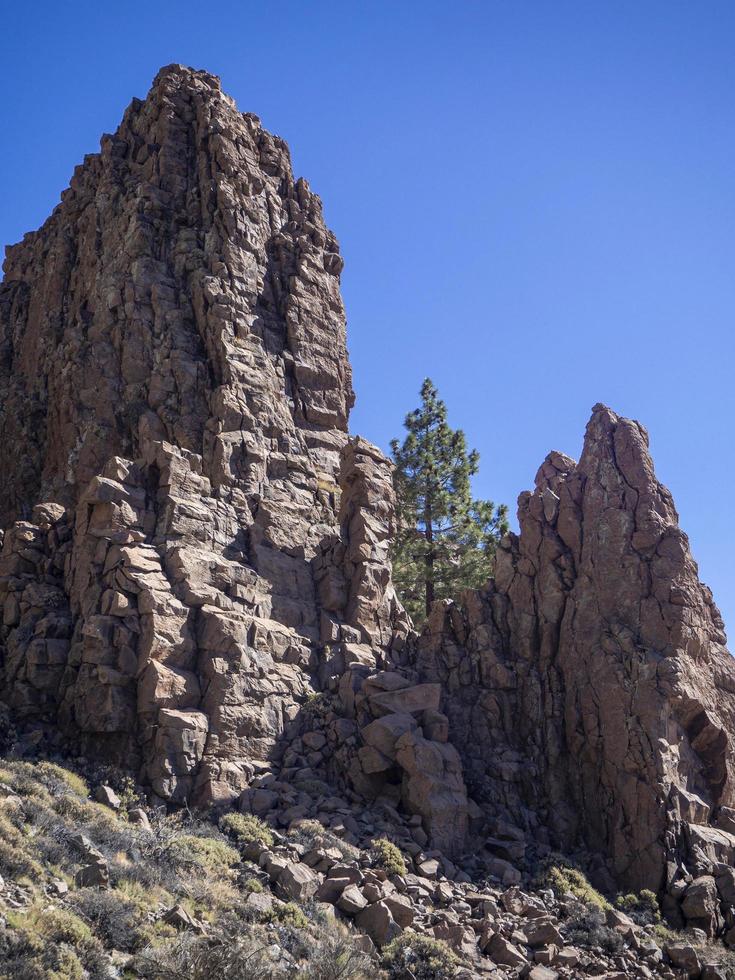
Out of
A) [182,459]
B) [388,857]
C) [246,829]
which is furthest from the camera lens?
[182,459]

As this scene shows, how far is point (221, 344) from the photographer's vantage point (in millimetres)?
33688

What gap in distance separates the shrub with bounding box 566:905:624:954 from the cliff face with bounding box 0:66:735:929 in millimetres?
3017

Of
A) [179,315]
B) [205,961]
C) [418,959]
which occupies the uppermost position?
[179,315]

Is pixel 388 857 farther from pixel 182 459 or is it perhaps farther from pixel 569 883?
pixel 182 459

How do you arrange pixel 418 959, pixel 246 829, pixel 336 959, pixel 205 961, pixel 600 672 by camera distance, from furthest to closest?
pixel 600 672 → pixel 246 829 → pixel 418 959 → pixel 336 959 → pixel 205 961

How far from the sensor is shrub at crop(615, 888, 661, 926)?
23.4 metres

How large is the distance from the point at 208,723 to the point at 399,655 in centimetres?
781

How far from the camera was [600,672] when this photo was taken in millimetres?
28297

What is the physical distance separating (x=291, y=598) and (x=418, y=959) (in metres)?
13.0

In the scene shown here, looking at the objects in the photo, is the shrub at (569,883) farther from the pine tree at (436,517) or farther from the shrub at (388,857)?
the pine tree at (436,517)

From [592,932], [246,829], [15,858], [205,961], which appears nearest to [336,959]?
[205,961]

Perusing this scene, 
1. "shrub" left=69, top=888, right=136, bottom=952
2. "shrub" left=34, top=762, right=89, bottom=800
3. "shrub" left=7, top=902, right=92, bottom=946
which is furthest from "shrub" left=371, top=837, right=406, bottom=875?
"shrub" left=7, top=902, right=92, bottom=946

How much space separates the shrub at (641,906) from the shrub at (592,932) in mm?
1345

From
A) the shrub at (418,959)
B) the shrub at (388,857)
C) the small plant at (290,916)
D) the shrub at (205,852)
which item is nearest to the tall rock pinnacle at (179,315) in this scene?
the shrub at (205,852)
